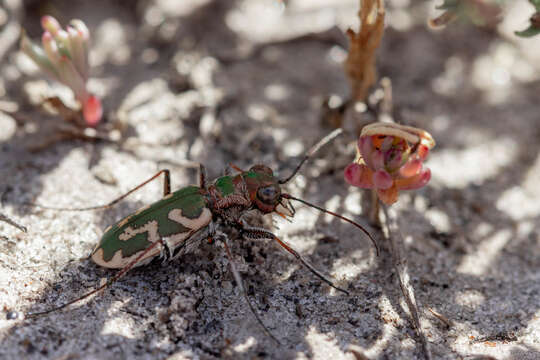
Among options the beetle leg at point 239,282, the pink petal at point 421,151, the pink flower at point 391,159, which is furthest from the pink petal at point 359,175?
the beetle leg at point 239,282

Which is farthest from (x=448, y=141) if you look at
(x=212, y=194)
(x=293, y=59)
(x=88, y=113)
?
(x=88, y=113)

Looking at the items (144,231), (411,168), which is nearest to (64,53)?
(144,231)

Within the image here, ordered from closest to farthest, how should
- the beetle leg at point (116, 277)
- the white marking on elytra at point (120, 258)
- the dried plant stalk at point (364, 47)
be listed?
the beetle leg at point (116, 277), the white marking on elytra at point (120, 258), the dried plant stalk at point (364, 47)

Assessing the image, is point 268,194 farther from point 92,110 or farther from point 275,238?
point 92,110

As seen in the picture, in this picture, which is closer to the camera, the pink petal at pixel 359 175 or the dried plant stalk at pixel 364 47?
the pink petal at pixel 359 175

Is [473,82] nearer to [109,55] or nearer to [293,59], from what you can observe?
[293,59]

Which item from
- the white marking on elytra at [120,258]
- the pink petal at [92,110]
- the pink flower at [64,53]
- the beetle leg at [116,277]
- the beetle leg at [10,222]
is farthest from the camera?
the pink petal at [92,110]

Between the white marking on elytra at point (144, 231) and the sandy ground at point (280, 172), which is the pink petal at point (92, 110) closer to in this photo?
the sandy ground at point (280, 172)
